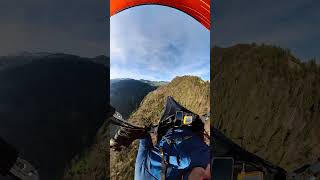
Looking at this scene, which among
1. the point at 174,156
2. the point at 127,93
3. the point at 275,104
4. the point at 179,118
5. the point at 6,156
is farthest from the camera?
the point at 179,118

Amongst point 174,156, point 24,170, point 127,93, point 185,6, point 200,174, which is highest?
point 185,6

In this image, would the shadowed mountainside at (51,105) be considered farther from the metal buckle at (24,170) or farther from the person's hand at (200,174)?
the person's hand at (200,174)

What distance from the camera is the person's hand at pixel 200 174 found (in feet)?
18.4

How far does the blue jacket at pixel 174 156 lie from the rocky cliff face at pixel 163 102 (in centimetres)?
13

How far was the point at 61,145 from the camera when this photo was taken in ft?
14.0

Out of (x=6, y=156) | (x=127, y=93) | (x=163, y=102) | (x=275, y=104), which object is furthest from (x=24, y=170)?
(x=275, y=104)

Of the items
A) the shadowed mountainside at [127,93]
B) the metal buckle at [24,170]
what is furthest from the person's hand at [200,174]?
the metal buckle at [24,170]

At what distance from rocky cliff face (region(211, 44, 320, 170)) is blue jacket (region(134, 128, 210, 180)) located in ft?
2.87

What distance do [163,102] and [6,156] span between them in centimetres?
255

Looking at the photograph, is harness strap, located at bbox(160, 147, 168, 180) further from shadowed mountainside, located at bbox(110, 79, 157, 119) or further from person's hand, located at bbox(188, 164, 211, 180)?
shadowed mountainside, located at bbox(110, 79, 157, 119)

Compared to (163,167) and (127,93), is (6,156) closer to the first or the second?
(127,93)

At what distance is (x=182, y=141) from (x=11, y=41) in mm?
2624

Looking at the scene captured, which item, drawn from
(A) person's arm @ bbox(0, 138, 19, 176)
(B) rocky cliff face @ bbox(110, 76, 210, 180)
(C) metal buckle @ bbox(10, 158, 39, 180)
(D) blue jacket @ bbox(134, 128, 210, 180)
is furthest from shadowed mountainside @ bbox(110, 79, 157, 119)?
(A) person's arm @ bbox(0, 138, 19, 176)

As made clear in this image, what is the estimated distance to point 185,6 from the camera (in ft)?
18.5
